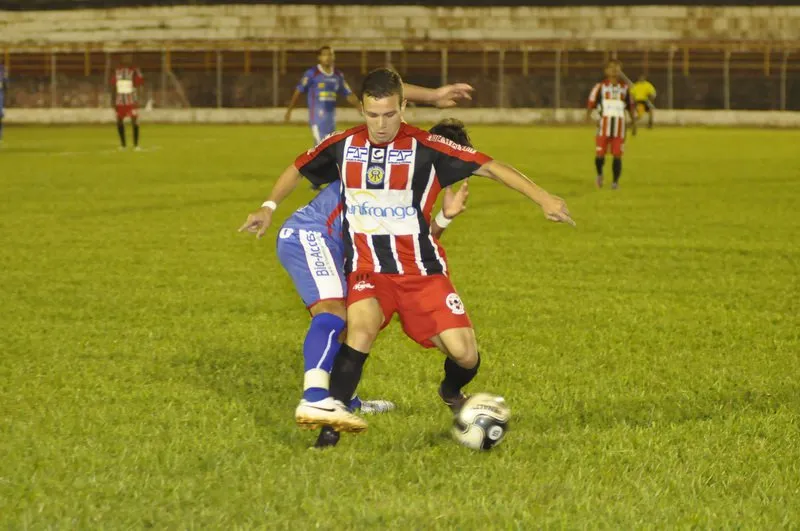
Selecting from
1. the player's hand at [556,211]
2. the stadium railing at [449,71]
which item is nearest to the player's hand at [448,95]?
the player's hand at [556,211]

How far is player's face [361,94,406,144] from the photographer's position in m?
4.77

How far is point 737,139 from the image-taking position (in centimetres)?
3269

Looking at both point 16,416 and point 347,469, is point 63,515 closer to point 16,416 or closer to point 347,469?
point 347,469

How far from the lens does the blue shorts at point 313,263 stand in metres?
5.12

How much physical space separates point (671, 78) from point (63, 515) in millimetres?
43219

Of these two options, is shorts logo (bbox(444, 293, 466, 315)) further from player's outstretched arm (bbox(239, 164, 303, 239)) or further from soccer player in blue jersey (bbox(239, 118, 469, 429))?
player's outstretched arm (bbox(239, 164, 303, 239))

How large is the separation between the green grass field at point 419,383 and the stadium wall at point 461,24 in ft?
118

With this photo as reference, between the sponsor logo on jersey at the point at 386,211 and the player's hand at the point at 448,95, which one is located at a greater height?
the player's hand at the point at 448,95

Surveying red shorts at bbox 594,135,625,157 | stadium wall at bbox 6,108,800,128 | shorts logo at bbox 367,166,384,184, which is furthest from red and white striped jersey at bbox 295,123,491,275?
stadium wall at bbox 6,108,800,128

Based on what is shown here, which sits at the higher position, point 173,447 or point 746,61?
point 746,61

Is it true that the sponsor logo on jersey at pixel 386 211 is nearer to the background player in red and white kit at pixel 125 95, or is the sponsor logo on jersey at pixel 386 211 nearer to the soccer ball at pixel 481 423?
the soccer ball at pixel 481 423

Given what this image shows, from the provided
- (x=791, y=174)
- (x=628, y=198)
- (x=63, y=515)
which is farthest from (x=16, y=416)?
(x=791, y=174)

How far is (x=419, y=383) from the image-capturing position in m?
5.93

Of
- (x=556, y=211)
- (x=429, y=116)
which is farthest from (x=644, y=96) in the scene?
(x=556, y=211)
